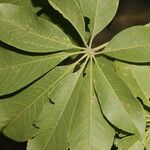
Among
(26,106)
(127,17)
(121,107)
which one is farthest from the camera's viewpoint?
(127,17)

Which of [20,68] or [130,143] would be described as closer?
[20,68]

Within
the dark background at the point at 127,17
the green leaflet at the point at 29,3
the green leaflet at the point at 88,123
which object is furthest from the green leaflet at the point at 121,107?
the dark background at the point at 127,17

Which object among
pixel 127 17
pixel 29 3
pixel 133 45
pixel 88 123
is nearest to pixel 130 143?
pixel 88 123

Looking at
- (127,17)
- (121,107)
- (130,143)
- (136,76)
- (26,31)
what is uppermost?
(127,17)

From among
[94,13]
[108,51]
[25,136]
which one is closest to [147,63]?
[108,51]

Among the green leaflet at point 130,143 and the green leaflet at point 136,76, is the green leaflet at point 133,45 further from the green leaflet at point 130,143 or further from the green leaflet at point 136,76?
the green leaflet at point 130,143

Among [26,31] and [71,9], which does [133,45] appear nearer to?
[71,9]
